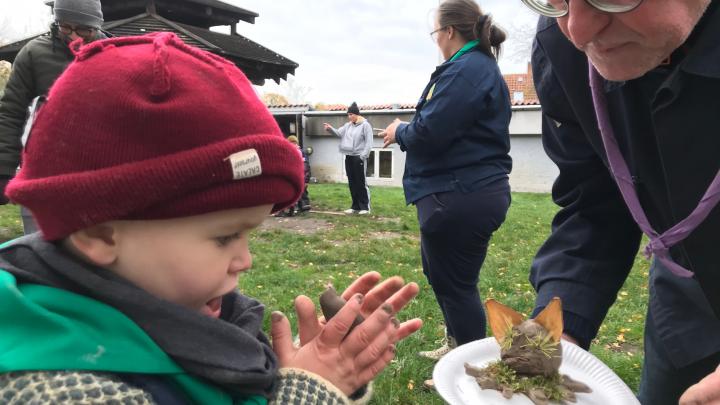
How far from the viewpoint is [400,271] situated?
6465 millimetres

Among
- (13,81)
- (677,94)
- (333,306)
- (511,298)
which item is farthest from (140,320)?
(511,298)

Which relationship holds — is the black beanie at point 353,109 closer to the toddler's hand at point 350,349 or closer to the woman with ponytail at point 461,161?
the woman with ponytail at point 461,161

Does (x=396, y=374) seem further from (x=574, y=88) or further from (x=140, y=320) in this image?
(x=140, y=320)

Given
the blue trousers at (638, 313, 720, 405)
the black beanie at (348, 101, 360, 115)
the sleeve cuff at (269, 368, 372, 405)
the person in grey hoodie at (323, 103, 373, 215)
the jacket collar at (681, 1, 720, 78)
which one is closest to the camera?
the sleeve cuff at (269, 368, 372, 405)

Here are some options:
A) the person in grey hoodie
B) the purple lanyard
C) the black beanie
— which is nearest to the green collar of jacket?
the purple lanyard

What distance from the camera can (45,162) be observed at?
108cm

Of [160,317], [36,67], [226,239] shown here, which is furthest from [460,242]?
[36,67]

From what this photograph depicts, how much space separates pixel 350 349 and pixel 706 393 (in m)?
0.77

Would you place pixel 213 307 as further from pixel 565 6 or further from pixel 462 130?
pixel 462 130

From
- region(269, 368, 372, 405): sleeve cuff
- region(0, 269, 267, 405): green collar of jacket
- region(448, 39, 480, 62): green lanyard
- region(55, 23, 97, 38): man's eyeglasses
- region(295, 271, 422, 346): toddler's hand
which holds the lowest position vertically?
region(269, 368, 372, 405): sleeve cuff

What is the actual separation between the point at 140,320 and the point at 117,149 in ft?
1.10

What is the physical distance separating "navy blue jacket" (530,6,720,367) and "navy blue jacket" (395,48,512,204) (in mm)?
1187

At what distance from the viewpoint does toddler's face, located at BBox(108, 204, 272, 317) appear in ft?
3.64

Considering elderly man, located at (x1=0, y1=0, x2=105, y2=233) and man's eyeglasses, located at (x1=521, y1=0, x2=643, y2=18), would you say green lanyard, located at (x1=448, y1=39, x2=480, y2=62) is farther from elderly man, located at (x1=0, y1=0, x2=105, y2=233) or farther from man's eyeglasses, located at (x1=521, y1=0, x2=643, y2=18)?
elderly man, located at (x1=0, y1=0, x2=105, y2=233)
